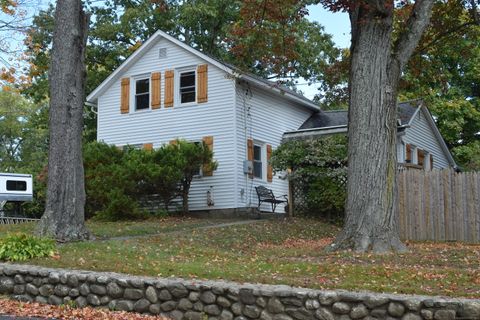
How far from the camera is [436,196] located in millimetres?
14070

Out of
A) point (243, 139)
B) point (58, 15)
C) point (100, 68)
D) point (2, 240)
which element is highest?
point (100, 68)

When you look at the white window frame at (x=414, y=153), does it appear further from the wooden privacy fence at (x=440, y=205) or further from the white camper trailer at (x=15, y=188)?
the white camper trailer at (x=15, y=188)

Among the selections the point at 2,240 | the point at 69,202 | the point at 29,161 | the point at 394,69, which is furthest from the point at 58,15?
the point at 29,161

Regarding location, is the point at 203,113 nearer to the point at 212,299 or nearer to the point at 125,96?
the point at 125,96

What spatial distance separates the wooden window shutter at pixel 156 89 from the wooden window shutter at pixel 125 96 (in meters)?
1.16

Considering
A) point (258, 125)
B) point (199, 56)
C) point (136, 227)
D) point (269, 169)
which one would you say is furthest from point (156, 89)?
point (136, 227)

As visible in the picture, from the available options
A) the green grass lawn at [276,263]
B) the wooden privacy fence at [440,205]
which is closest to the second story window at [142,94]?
the green grass lawn at [276,263]

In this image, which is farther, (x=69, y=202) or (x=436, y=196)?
(x=436, y=196)

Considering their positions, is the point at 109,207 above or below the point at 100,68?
below

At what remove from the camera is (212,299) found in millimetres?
6762

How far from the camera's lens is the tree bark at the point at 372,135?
1038 centimetres

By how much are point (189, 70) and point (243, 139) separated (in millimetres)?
3318

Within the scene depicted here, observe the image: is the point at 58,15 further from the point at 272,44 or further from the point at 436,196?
the point at 436,196

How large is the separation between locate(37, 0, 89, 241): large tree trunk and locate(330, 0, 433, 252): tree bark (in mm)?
5306
